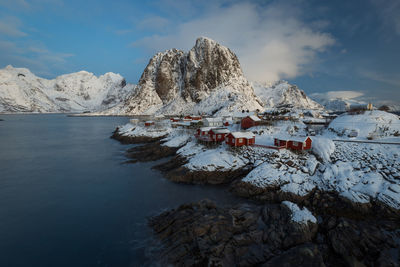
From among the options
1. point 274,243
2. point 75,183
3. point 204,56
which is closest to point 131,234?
point 274,243

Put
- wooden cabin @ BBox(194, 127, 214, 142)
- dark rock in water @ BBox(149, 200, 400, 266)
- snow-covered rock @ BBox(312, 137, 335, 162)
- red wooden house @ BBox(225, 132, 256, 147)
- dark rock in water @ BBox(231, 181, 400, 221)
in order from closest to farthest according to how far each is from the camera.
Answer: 1. dark rock in water @ BBox(149, 200, 400, 266)
2. dark rock in water @ BBox(231, 181, 400, 221)
3. snow-covered rock @ BBox(312, 137, 335, 162)
4. red wooden house @ BBox(225, 132, 256, 147)
5. wooden cabin @ BBox(194, 127, 214, 142)

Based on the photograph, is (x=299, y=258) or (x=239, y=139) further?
(x=239, y=139)

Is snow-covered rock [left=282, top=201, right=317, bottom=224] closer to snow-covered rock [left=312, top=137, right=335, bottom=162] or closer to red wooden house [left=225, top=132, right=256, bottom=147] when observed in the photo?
snow-covered rock [left=312, top=137, right=335, bottom=162]

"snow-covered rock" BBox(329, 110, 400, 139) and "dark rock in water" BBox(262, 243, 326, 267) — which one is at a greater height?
"snow-covered rock" BBox(329, 110, 400, 139)

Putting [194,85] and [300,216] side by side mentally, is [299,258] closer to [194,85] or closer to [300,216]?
[300,216]

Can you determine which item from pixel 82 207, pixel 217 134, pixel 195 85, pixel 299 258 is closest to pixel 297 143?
pixel 217 134

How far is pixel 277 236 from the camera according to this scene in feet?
42.2

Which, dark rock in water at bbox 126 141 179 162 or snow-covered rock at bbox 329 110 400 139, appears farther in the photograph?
dark rock in water at bbox 126 141 179 162

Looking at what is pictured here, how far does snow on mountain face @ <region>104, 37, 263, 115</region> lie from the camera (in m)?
126

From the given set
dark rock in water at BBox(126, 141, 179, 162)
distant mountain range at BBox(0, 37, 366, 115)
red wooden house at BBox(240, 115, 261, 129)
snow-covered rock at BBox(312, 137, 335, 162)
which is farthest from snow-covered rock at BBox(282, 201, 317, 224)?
distant mountain range at BBox(0, 37, 366, 115)

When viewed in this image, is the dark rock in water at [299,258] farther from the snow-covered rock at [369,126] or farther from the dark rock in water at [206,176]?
the snow-covered rock at [369,126]

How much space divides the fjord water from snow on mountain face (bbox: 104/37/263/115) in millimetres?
83921

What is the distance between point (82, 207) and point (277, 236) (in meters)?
18.6

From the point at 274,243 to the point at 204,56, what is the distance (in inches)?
5694
